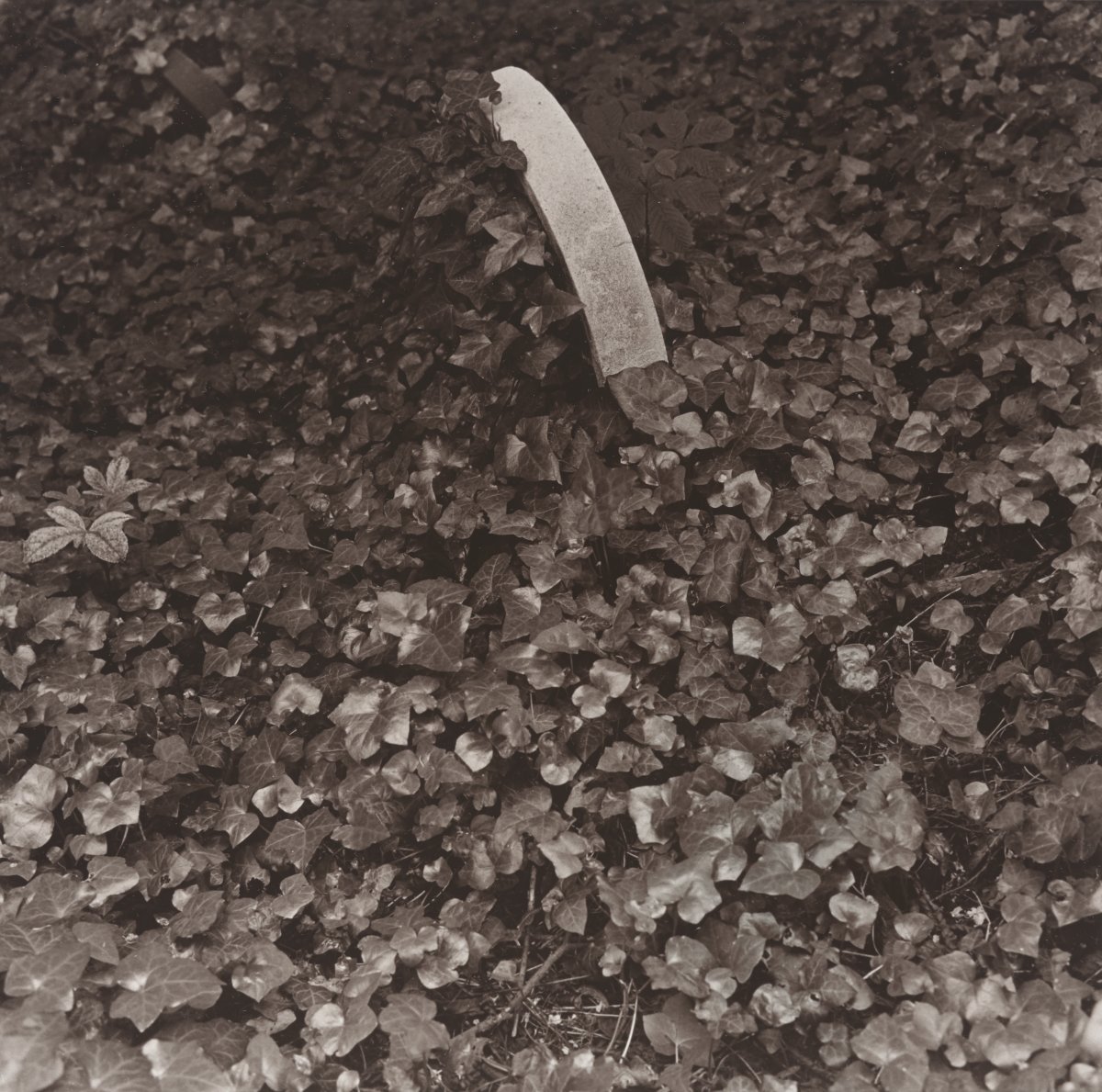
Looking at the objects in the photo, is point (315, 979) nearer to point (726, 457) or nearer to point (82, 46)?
point (726, 457)

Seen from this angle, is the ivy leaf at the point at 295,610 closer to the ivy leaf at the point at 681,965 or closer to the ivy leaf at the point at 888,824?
the ivy leaf at the point at 681,965

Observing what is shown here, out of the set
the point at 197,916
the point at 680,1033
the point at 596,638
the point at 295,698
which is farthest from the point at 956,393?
the point at 197,916

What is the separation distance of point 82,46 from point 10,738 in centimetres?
395

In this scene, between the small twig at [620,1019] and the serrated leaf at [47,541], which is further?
the serrated leaf at [47,541]

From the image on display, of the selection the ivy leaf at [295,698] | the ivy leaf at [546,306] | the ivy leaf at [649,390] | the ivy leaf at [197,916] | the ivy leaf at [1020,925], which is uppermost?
the ivy leaf at [546,306]

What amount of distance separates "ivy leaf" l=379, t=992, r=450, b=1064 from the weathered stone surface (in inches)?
59.3

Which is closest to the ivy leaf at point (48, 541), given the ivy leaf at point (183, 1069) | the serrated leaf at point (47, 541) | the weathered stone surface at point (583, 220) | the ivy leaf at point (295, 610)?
the serrated leaf at point (47, 541)

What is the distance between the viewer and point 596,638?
1.98m

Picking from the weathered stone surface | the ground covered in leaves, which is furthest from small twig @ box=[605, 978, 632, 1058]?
the weathered stone surface

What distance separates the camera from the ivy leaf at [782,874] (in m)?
1.58

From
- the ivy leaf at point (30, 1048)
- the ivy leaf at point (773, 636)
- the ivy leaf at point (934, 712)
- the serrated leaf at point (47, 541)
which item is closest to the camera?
the ivy leaf at point (30, 1048)

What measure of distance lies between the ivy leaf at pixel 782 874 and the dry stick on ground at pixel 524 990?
1.37 feet

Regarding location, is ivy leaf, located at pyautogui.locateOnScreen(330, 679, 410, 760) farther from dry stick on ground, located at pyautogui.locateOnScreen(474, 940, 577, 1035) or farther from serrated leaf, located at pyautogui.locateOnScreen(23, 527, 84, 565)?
A: serrated leaf, located at pyautogui.locateOnScreen(23, 527, 84, 565)

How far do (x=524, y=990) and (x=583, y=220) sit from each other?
67.8 inches
